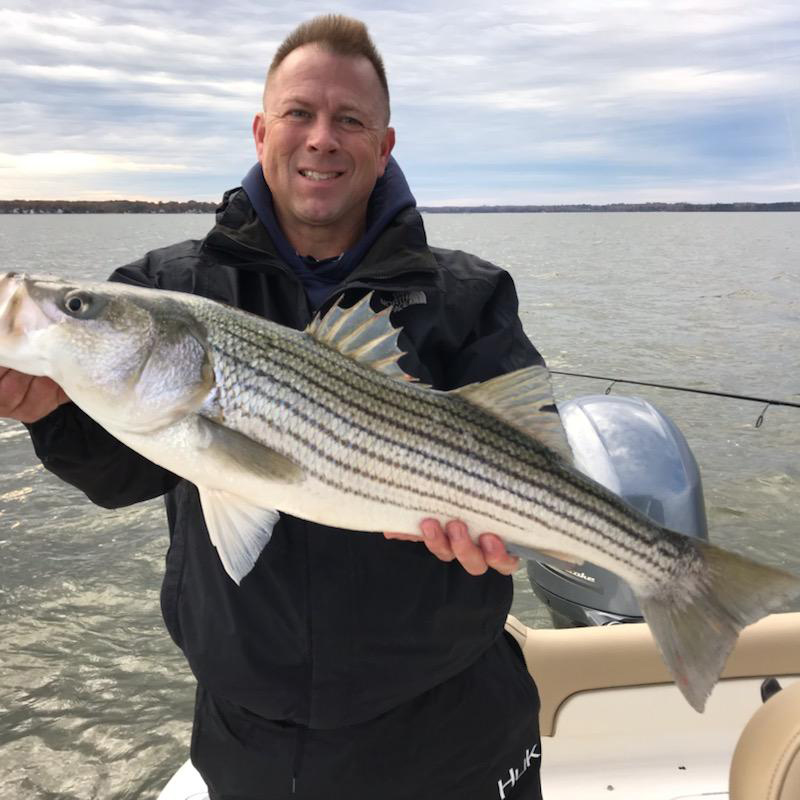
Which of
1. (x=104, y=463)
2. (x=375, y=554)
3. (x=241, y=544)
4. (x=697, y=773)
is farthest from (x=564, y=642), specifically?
(x=104, y=463)

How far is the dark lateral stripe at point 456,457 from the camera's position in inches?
107

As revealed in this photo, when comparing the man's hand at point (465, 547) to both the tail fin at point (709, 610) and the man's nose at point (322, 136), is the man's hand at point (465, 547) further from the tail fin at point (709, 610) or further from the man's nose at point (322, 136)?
the man's nose at point (322, 136)

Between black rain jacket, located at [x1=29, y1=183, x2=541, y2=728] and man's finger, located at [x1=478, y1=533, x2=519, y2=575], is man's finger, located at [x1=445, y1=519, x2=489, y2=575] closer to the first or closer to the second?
man's finger, located at [x1=478, y1=533, x2=519, y2=575]

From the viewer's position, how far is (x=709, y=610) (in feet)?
9.42

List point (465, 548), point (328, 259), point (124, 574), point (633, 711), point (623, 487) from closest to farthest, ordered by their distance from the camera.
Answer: point (465, 548) < point (328, 259) < point (633, 711) < point (623, 487) < point (124, 574)

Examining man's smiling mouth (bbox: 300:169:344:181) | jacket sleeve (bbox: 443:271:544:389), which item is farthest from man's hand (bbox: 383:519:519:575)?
man's smiling mouth (bbox: 300:169:344:181)

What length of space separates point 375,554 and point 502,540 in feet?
1.67

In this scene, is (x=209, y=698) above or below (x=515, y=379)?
below

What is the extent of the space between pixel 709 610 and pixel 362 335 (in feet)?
5.59

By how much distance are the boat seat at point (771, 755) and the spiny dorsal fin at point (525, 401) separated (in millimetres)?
1254

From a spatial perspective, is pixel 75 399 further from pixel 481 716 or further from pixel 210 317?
Answer: pixel 481 716

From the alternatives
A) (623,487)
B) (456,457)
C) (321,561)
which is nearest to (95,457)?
(321,561)

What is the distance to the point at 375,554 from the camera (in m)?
2.97

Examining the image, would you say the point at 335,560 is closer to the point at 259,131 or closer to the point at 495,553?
the point at 495,553
